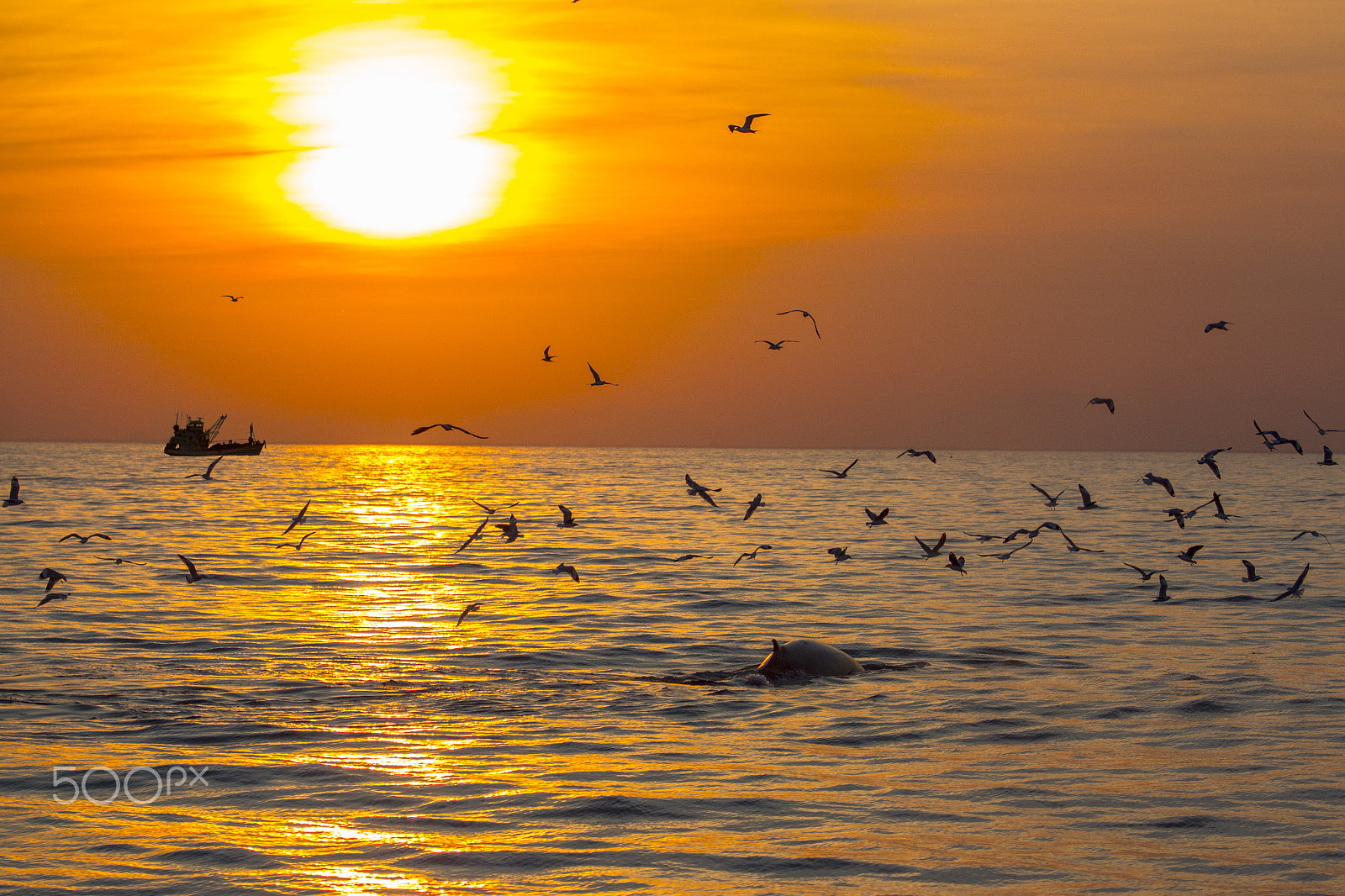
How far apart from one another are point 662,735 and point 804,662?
14.6 feet

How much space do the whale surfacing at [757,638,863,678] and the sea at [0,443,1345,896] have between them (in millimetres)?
422

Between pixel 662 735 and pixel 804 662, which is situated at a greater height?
pixel 804 662

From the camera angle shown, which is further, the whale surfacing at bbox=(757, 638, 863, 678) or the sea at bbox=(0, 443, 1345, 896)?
the whale surfacing at bbox=(757, 638, 863, 678)

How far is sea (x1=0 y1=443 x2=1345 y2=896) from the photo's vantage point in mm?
10203

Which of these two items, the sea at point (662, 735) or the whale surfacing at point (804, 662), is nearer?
the sea at point (662, 735)

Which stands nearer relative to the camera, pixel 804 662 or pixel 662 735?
pixel 662 735

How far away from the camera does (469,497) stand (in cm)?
9375

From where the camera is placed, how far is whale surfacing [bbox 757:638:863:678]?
1839cm

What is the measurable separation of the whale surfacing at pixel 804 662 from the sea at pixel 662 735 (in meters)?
0.42

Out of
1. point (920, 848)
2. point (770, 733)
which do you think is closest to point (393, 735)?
point (770, 733)

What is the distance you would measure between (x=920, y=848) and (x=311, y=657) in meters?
12.7

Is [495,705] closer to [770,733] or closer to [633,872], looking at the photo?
[770,733]

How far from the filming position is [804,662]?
60.7 feet

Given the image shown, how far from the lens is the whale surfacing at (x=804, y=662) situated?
18.4m
